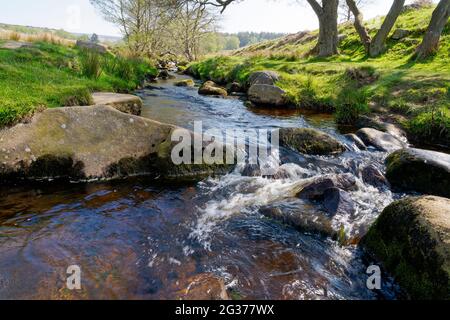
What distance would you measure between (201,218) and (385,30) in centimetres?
1907

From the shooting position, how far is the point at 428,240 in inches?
134

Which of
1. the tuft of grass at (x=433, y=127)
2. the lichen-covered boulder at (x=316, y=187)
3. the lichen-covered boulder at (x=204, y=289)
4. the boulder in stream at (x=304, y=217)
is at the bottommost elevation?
the lichen-covered boulder at (x=204, y=289)

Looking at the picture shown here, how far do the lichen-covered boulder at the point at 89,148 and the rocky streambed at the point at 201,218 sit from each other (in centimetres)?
2

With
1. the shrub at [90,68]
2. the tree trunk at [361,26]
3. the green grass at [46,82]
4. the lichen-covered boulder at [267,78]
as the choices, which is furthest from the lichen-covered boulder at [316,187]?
the tree trunk at [361,26]

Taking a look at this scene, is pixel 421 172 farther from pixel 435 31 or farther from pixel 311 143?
pixel 435 31

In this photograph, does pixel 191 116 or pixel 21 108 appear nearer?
pixel 21 108

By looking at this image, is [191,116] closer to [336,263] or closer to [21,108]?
[21,108]

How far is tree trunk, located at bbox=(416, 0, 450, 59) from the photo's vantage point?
15.1 meters

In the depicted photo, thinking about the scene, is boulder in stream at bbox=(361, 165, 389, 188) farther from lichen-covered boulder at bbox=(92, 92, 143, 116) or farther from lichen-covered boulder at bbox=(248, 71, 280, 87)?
lichen-covered boulder at bbox=(248, 71, 280, 87)

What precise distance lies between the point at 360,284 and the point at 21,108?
6397mm

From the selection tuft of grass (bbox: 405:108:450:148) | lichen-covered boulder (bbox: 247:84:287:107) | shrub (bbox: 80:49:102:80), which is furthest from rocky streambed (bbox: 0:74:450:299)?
shrub (bbox: 80:49:102:80)

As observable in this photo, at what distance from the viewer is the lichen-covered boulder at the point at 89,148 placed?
5.73 m

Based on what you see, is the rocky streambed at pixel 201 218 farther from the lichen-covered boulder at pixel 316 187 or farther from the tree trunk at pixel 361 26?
the tree trunk at pixel 361 26
